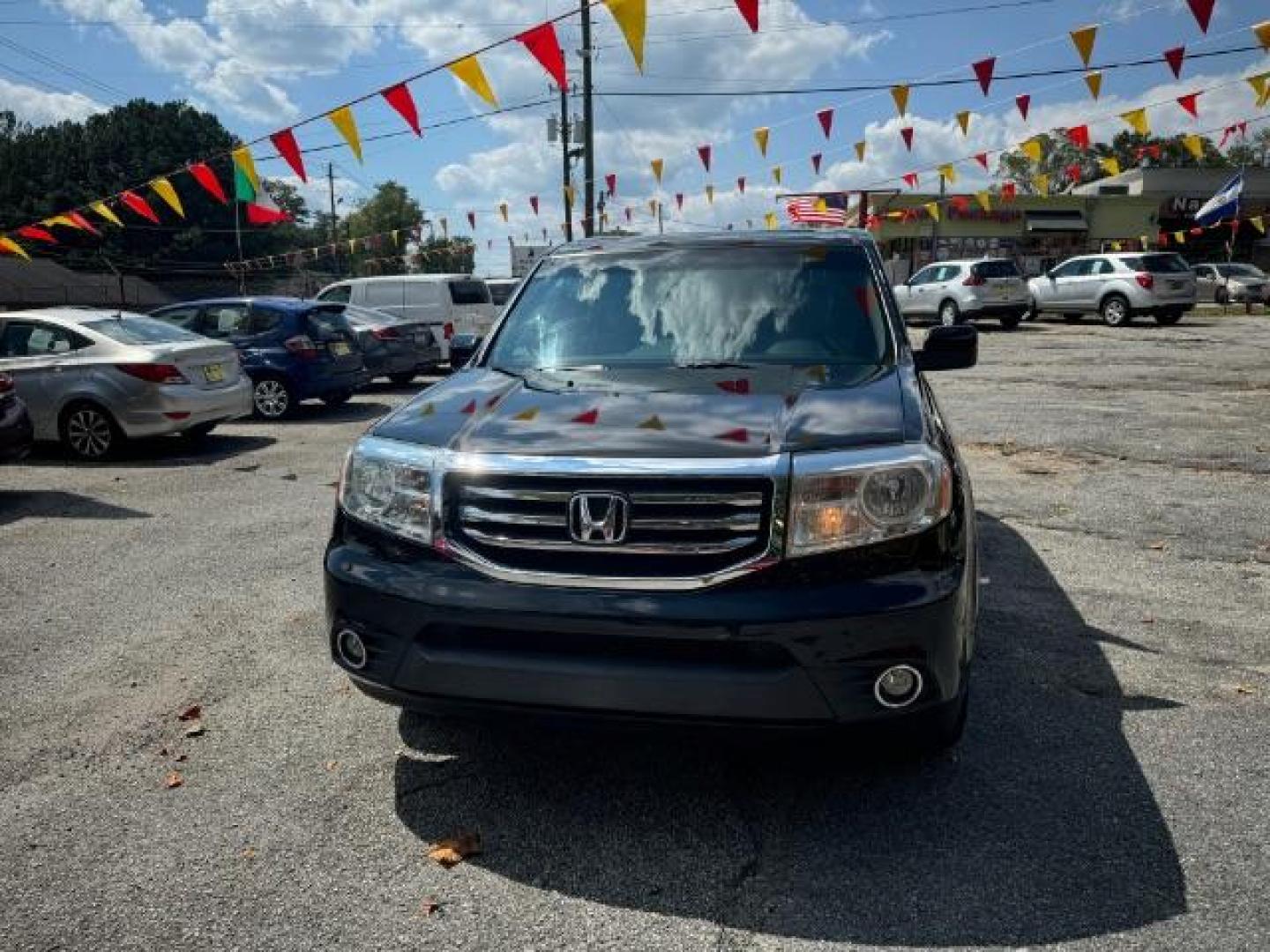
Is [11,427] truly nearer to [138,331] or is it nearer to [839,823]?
[138,331]

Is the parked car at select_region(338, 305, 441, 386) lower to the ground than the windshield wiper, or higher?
lower

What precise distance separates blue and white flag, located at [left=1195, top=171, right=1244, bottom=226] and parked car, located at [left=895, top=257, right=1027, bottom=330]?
8.78m

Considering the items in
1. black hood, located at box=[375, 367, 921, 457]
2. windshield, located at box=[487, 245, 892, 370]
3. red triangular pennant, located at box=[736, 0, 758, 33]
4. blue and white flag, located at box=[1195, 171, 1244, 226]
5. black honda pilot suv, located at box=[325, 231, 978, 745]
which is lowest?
black honda pilot suv, located at box=[325, 231, 978, 745]

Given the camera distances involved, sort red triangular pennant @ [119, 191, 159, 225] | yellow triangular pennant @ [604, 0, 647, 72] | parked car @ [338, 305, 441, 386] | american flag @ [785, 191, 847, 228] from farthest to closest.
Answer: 1. american flag @ [785, 191, 847, 228]
2. red triangular pennant @ [119, 191, 159, 225]
3. parked car @ [338, 305, 441, 386]
4. yellow triangular pennant @ [604, 0, 647, 72]

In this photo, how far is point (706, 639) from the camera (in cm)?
250

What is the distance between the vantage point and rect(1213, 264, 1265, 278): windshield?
33.2 metres

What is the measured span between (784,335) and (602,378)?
0.80m

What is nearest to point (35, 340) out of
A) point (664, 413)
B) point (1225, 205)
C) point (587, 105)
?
point (664, 413)

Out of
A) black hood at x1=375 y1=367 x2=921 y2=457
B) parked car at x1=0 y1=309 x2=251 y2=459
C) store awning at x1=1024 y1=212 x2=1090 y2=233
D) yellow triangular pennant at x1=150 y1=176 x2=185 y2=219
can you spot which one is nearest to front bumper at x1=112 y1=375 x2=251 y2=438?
parked car at x1=0 y1=309 x2=251 y2=459

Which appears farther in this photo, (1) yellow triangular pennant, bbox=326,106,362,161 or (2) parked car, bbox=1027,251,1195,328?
(2) parked car, bbox=1027,251,1195,328

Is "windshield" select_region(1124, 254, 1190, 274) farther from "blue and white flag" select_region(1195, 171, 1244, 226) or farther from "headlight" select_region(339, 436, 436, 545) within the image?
"headlight" select_region(339, 436, 436, 545)

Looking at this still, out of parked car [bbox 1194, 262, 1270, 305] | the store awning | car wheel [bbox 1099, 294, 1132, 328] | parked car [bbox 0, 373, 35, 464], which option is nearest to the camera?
parked car [bbox 0, 373, 35, 464]

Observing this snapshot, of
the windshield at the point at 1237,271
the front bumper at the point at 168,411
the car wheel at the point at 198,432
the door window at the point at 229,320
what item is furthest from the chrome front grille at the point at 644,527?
the windshield at the point at 1237,271

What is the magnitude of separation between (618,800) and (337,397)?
35.6 feet
